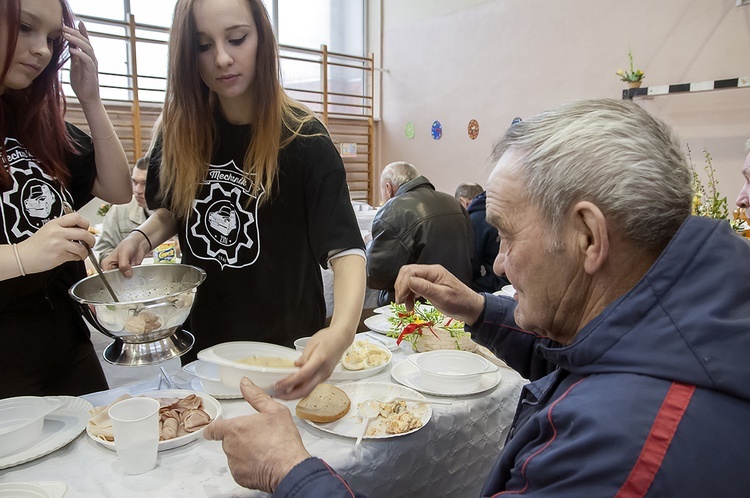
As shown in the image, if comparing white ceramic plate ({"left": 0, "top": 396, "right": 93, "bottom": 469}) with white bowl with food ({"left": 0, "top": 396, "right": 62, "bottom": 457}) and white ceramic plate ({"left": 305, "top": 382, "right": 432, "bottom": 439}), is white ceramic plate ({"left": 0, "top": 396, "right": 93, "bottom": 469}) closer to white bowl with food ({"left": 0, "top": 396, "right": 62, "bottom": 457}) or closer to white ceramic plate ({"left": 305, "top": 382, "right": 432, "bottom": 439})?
white bowl with food ({"left": 0, "top": 396, "right": 62, "bottom": 457})

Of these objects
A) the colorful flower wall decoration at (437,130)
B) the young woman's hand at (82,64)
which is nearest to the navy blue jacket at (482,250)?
the young woman's hand at (82,64)

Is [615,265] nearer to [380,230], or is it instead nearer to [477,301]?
[477,301]

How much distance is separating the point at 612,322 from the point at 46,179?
57.7 inches

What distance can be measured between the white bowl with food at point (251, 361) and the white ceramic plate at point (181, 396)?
0.21ft

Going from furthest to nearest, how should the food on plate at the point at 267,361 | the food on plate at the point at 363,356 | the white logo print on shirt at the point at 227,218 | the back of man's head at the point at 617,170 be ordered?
the food on plate at the point at 363,356 < the white logo print on shirt at the point at 227,218 < the food on plate at the point at 267,361 < the back of man's head at the point at 617,170

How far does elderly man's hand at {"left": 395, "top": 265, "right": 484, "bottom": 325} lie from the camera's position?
1518 millimetres

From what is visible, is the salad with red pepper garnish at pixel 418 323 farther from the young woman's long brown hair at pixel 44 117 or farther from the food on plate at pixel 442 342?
the young woman's long brown hair at pixel 44 117

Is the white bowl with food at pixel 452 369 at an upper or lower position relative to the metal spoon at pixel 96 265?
lower

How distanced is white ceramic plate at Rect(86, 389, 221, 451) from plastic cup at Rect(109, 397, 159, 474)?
4 centimetres

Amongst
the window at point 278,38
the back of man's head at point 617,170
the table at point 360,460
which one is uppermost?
the window at point 278,38

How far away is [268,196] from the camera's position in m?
1.48

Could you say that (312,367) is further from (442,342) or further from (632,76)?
(632,76)

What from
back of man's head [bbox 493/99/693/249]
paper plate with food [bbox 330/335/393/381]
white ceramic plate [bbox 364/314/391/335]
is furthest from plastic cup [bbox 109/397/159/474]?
white ceramic plate [bbox 364/314/391/335]

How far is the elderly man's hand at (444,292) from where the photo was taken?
4.98 feet
